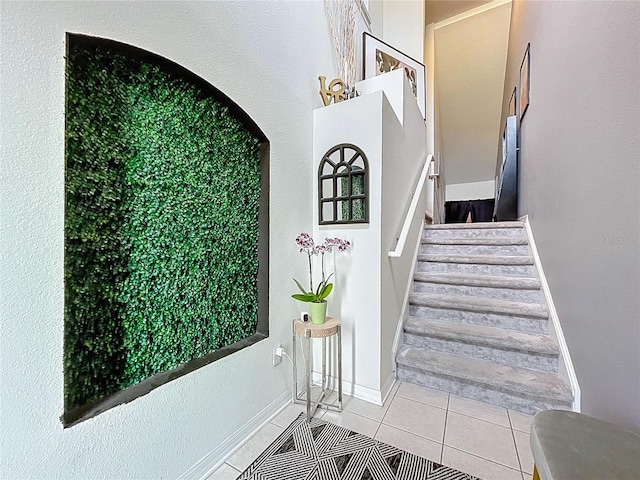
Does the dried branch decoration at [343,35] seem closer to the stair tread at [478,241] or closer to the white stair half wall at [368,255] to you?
the white stair half wall at [368,255]

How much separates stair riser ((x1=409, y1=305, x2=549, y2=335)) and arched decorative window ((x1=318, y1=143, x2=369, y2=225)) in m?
1.20

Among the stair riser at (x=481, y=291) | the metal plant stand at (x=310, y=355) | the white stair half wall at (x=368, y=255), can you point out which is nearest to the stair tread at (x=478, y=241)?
the stair riser at (x=481, y=291)

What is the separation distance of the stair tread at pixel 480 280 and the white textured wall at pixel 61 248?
1.64 metres

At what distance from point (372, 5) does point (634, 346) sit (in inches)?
166

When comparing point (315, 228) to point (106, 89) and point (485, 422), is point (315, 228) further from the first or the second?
point (485, 422)

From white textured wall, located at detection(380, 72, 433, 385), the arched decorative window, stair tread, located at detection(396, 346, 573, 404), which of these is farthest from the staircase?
the arched decorative window

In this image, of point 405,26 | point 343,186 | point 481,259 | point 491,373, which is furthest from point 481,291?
point 405,26

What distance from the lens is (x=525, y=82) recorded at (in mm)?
3242

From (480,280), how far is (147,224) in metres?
2.61

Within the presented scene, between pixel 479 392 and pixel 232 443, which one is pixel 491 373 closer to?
pixel 479 392

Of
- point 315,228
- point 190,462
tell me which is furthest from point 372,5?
point 190,462

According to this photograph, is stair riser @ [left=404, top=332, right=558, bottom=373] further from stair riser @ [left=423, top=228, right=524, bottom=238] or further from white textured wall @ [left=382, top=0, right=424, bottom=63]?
white textured wall @ [left=382, top=0, right=424, bottom=63]

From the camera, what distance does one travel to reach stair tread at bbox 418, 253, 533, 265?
261cm

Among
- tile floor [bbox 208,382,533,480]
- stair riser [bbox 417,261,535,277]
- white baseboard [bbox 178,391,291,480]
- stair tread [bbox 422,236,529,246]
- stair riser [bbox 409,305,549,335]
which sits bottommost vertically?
tile floor [bbox 208,382,533,480]
